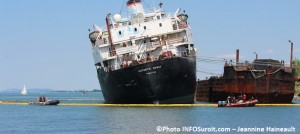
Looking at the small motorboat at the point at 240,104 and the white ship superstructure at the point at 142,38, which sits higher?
the white ship superstructure at the point at 142,38

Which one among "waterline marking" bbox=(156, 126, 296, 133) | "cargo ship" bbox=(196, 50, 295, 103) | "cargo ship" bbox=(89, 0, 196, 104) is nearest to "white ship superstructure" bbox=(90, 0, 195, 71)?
"cargo ship" bbox=(89, 0, 196, 104)

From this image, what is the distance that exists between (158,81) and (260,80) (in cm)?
1534

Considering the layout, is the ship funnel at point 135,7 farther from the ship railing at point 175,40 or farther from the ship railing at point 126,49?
the ship railing at point 175,40

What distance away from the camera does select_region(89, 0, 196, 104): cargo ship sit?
56812mm

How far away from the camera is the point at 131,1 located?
209 ft

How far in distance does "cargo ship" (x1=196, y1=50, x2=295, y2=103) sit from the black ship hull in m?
9.50

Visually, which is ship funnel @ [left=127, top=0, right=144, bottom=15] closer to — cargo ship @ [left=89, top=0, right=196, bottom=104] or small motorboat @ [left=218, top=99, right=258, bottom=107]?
cargo ship @ [left=89, top=0, right=196, bottom=104]

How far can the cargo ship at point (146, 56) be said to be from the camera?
56812 millimetres

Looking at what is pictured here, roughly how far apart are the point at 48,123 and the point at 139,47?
15.1 meters

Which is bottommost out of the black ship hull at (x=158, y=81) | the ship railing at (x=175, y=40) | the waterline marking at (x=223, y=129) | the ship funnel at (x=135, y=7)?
the waterline marking at (x=223, y=129)

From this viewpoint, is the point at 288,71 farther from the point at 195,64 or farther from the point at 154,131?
the point at 154,131

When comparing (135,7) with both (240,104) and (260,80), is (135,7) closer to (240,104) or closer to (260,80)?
(240,104)

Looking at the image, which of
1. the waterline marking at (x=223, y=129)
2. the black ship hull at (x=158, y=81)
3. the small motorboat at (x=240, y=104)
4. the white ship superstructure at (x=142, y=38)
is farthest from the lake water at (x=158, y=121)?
the white ship superstructure at (x=142, y=38)

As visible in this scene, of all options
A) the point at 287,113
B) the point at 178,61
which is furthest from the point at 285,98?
the point at 178,61
